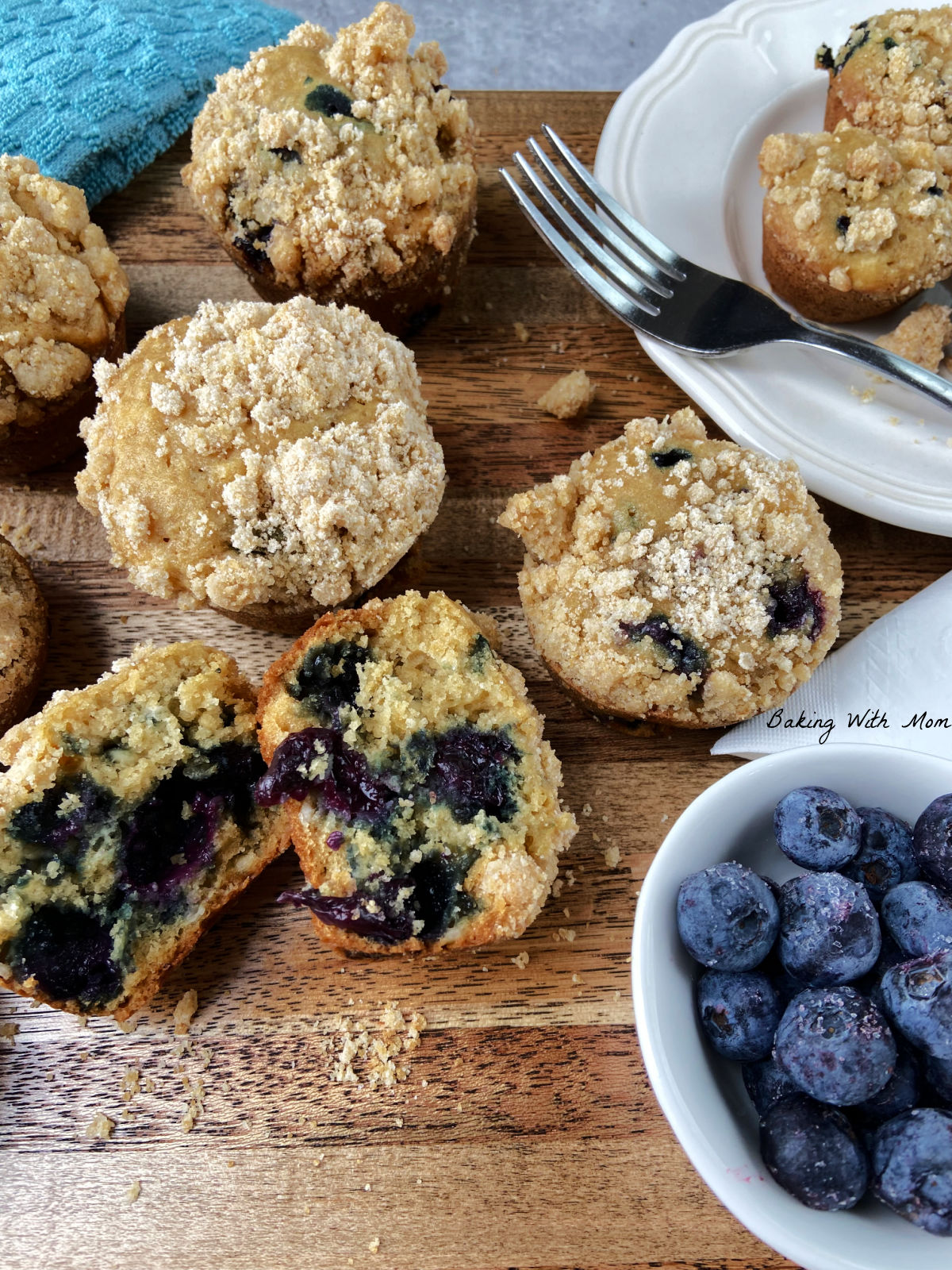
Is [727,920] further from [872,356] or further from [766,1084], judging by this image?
[872,356]

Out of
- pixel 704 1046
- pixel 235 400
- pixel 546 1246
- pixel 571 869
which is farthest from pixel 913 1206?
pixel 235 400

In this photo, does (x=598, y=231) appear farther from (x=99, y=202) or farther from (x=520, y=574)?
(x=99, y=202)

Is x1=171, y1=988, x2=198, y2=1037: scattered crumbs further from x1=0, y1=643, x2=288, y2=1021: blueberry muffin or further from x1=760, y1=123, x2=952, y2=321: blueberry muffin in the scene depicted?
x1=760, y1=123, x2=952, y2=321: blueberry muffin

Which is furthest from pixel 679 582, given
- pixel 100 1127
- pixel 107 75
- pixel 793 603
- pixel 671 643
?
pixel 107 75

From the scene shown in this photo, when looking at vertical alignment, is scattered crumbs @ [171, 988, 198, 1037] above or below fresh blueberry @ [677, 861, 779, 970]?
below

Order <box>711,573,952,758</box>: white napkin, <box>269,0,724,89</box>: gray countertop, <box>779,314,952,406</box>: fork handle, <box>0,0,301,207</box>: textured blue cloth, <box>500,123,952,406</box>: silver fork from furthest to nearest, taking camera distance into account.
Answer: <box>269,0,724,89</box>: gray countertop
<box>0,0,301,207</box>: textured blue cloth
<box>500,123,952,406</box>: silver fork
<box>779,314,952,406</box>: fork handle
<box>711,573,952,758</box>: white napkin

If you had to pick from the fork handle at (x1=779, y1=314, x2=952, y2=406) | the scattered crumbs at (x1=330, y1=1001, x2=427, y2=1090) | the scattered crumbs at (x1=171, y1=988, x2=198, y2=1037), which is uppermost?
the fork handle at (x1=779, y1=314, x2=952, y2=406)

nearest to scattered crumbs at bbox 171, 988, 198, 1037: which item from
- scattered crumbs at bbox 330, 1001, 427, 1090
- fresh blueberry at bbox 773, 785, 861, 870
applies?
scattered crumbs at bbox 330, 1001, 427, 1090
